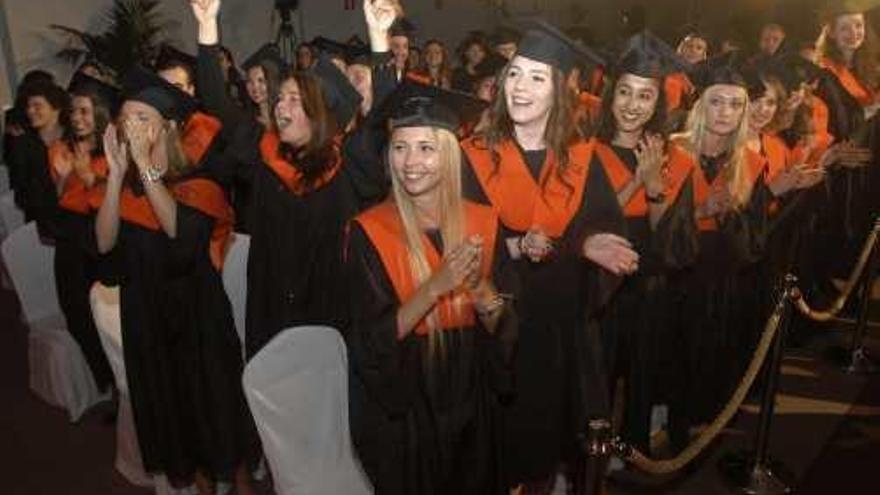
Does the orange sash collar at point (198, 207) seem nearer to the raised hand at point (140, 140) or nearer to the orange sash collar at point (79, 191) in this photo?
the raised hand at point (140, 140)

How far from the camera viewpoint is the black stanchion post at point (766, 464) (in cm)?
394

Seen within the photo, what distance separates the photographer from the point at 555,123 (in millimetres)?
3250

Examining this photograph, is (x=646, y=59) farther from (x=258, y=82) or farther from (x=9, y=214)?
(x=9, y=214)

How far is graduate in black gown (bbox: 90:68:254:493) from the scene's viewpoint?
331 centimetres

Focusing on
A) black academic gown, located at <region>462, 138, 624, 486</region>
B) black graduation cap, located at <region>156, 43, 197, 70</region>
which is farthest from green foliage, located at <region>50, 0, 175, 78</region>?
black academic gown, located at <region>462, 138, 624, 486</region>

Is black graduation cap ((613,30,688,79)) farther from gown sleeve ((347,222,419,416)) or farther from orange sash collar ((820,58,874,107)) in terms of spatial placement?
orange sash collar ((820,58,874,107))

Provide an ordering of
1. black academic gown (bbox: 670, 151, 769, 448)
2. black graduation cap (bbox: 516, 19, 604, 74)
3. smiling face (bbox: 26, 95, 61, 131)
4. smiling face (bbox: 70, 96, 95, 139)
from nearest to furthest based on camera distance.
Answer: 1. black graduation cap (bbox: 516, 19, 604, 74)
2. black academic gown (bbox: 670, 151, 769, 448)
3. smiling face (bbox: 70, 96, 95, 139)
4. smiling face (bbox: 26, 95, 61, 131)

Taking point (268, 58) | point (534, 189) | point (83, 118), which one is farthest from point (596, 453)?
point (83, 118)

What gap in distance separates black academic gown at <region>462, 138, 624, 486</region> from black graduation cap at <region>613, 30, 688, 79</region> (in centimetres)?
64

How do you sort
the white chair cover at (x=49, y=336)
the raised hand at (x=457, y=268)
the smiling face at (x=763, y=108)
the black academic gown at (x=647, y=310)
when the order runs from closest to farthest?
the raised hand at (x=457, y=268)
the black academic gown at (x=647, y=310)
the smiling face at (x=763, y=108)
the white chair cover at (x=49, y=336)

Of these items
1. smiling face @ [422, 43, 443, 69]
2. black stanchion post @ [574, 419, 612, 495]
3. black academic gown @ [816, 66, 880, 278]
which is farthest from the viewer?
smiling face @ [422, 43, 443, 69]

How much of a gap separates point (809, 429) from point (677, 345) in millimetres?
1288

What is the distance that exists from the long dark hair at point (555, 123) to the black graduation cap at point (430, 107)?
35 cm

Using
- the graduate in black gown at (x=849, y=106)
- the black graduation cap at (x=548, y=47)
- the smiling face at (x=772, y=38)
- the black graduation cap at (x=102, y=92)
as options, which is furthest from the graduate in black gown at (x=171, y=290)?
the smiling face at (x=772, y=38)
